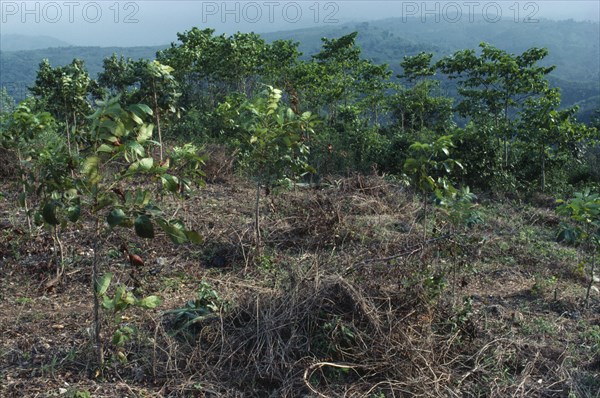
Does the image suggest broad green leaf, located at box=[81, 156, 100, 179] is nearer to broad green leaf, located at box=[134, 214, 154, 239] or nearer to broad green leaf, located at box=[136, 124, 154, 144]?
broad green leaf, located at box=[136, 124, 154, 144]

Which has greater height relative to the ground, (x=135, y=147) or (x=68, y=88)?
(x=68, y=88)

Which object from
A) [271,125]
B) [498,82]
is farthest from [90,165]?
[498,82]

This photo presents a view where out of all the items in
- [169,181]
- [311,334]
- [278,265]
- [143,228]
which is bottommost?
[278,265]

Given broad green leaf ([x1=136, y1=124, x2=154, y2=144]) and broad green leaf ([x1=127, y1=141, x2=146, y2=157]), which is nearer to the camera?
broad green leaf ([x1=127, y1=141, x2=146, y2=157])

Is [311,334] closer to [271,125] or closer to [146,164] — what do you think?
[146,164]

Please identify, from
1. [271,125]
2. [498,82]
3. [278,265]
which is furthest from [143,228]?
[498,82]

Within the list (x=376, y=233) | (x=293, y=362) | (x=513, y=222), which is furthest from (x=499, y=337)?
(x=513, y=222)

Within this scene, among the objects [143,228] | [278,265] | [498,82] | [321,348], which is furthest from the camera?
[498,82]

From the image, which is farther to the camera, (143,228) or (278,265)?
(278,265)

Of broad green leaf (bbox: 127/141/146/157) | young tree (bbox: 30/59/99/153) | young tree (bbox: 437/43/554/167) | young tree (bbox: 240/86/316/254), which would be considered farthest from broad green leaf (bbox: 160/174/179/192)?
young tree (bbox: 437/43/554/167)

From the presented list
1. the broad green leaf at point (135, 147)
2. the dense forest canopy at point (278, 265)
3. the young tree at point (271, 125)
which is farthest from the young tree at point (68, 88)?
the broad green leaf at point (135, 147)

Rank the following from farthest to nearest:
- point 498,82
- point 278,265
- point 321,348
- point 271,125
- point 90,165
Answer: point 498,82 → point 278,265 → point 271,125 → point 321,348 → point 90,165

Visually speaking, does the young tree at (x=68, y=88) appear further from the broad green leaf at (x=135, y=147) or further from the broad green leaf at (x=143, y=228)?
the broad green leaf at (x=143, y=228)

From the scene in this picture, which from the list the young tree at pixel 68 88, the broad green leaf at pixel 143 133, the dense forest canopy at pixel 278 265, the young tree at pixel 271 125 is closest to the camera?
the broad green leaf at pixel 143 133
